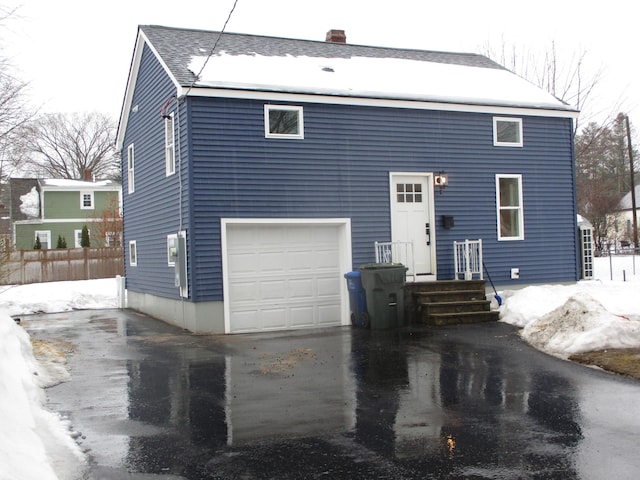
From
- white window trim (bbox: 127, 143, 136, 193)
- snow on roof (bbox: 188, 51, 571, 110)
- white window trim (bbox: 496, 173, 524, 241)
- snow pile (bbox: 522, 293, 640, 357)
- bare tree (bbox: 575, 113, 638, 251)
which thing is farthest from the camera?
bare tree (bbox: 575, 113, 638, 251)

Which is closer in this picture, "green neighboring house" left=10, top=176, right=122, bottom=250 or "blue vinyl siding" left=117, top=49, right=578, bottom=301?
"blue vinyl siding" left=117, top=49, right=578, bottom=301

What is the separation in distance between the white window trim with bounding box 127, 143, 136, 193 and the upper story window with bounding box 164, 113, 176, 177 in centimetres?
370

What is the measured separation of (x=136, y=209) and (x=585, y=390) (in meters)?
13.3

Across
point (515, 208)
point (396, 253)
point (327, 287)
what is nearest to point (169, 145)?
point (327, 287)

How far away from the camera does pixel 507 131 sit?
50.6 feet

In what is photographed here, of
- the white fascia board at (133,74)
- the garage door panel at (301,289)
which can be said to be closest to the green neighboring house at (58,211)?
the white fascia board at (133,74)

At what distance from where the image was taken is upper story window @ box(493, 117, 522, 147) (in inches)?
600

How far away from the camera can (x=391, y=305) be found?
40.4 feet

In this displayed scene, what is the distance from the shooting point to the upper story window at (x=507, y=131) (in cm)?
1525

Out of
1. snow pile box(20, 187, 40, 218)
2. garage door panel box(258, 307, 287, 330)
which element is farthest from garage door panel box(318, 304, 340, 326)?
snow pile box(20, 187, 40, 218)

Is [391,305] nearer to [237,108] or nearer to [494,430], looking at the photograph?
[237,108]

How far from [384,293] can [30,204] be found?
3582cm

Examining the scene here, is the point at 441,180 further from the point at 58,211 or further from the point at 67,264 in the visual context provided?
the point at 58,211

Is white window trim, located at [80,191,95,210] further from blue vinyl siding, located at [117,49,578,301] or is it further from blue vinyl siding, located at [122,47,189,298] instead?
blue vinyl siding, located at [117,49,578,301]
